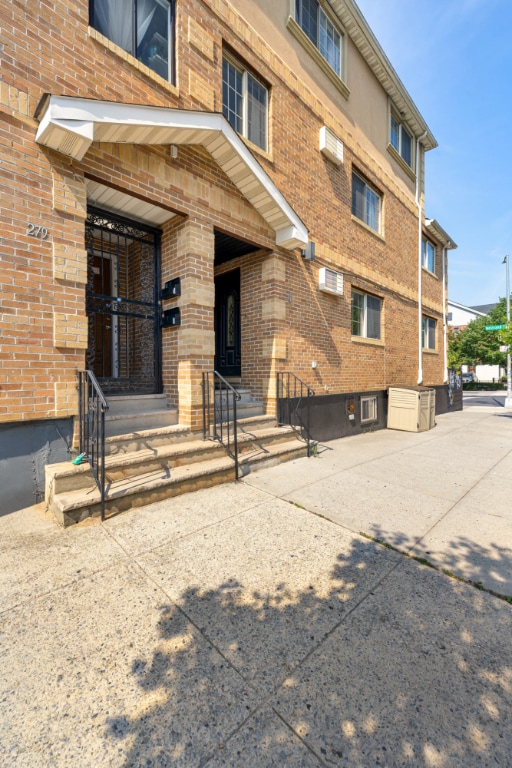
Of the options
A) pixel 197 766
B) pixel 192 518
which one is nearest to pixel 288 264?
pixel 192 518

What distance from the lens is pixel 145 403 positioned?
516 centimetres

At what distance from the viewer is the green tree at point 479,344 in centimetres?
3353

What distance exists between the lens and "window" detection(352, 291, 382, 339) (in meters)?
8.98

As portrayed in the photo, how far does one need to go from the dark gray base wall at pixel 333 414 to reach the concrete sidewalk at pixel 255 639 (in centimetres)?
298

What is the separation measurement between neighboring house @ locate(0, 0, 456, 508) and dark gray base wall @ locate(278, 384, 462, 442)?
0.09 meters

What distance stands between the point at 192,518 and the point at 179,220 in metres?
4.29

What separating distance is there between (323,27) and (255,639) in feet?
38.1

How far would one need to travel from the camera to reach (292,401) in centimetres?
649

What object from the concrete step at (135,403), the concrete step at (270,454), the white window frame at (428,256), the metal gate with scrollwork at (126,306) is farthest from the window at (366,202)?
the concrete step at (135,403)

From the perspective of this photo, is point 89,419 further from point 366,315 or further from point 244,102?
point 366,315

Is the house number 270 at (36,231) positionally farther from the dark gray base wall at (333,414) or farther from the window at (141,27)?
the dark gray base wall at (333,414)

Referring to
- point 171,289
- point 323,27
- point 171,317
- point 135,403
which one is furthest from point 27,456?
point 323,27

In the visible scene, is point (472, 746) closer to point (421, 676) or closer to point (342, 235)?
point (421, 676)

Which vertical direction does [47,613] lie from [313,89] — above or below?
below
